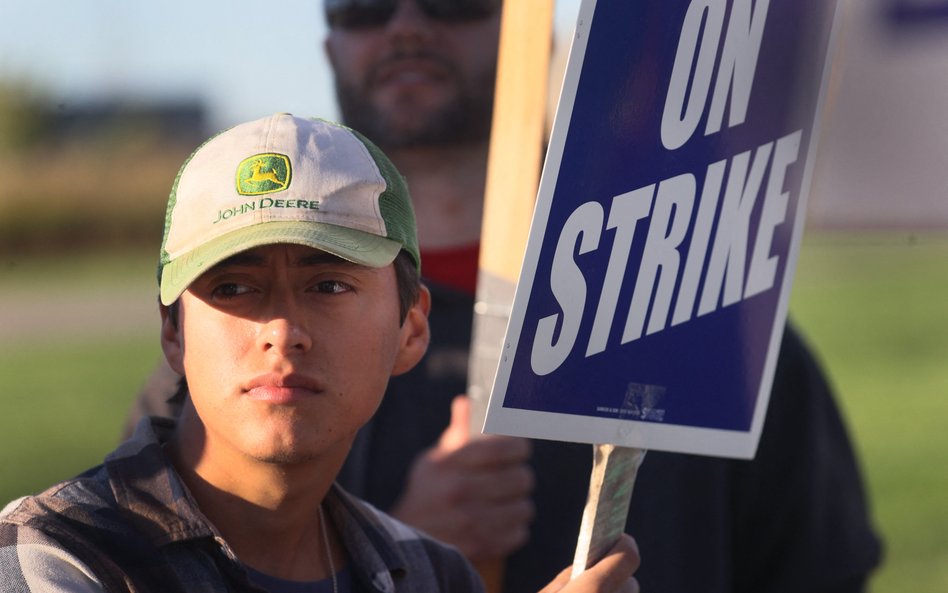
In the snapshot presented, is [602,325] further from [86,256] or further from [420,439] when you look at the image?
[86,256]

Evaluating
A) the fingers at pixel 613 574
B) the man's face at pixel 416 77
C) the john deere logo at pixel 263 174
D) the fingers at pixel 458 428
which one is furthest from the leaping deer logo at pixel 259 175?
the man's face at pixel 416 77

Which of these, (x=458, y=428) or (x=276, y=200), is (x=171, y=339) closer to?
(x=276, y=200)

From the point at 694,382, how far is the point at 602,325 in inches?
8.8

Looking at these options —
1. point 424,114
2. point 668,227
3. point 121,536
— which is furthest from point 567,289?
point 424,114

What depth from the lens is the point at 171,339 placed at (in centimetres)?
180

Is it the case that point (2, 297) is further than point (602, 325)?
Yes

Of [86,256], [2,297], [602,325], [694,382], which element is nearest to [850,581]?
[694,382]

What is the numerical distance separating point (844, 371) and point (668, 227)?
14679 mm

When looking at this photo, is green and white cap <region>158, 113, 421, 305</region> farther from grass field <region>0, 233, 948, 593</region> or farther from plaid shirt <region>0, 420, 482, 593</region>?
grass field <region>0, 233, 948, 593</region>

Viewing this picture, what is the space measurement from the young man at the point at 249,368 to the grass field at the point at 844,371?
1.24m

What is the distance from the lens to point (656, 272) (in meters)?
1.90

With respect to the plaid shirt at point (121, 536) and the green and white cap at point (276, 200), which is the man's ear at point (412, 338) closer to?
the green and white cap at point (276, 200)

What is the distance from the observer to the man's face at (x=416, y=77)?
292 centimetres

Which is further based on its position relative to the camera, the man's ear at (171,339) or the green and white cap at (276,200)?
the man's ear at (171,339)
